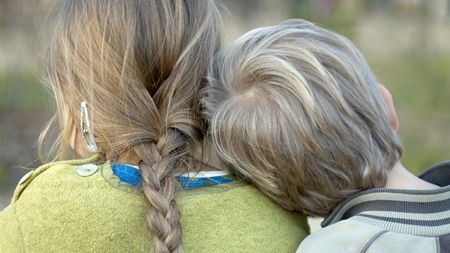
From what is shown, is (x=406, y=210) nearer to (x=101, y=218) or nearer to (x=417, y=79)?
(x=101, y=218)

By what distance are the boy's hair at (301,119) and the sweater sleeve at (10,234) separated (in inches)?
17.4

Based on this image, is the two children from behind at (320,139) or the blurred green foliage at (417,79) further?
the blurred green foliage at (417,79)

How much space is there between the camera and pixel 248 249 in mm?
978

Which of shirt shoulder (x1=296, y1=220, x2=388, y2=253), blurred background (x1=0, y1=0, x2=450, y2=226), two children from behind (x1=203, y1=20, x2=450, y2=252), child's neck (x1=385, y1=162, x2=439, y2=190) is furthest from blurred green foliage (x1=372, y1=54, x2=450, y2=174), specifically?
shirt shoulder (x1=296, y1=220, x2=388, y2=253)

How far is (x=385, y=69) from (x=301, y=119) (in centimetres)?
315

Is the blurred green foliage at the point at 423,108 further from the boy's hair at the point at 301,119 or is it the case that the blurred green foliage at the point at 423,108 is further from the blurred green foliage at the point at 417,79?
the boy's hair at the point at 301,119

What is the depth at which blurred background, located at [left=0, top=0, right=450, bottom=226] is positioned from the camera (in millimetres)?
3426

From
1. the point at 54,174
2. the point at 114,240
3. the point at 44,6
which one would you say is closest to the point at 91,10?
the point at 54,174

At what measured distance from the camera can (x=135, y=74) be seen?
995mm

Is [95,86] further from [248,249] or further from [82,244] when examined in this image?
[248,249]

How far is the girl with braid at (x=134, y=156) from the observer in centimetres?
88

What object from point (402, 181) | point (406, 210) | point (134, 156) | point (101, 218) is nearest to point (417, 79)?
point (402, 181)

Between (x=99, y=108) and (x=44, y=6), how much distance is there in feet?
9.61

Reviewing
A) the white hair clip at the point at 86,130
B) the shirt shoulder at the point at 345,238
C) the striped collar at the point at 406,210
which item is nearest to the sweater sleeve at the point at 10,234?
the white hair clip at the point at 86,130
